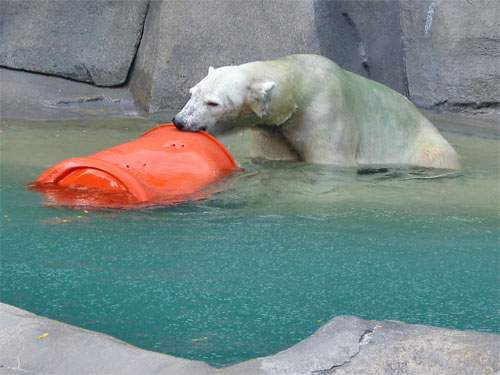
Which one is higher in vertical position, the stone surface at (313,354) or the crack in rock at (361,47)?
the crack in rock at (361,47)

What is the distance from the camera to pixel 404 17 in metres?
7.44

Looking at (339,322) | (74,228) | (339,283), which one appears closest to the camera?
(339,322)

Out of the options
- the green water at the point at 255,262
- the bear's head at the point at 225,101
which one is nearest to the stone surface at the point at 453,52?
the green water at the point at 255,262

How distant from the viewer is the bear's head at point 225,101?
13.9ft

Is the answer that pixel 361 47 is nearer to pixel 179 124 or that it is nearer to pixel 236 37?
pixel 236 37

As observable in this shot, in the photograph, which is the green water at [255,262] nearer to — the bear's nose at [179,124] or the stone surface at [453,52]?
the bear's nose at [179,124]

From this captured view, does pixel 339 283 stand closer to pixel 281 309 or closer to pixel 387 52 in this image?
pixel 281 309

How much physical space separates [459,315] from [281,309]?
551 millimetres

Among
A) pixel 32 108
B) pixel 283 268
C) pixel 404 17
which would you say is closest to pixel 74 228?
pixel 283 268

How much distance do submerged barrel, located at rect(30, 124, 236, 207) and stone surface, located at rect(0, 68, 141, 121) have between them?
8.95 ft

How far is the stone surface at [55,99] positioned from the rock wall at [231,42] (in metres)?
0.08

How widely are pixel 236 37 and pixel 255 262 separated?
394cm

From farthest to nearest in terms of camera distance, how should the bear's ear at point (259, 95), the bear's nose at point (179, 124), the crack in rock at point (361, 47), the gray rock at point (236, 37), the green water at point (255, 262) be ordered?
the crack in rock at point (361, 47), the gray rock at point (236, 37), the bear's ear at point (259, 95), the bear's nose at point (179, 124), the green water at point (255, 262)

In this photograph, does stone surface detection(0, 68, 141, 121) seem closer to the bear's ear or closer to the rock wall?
the rock wall
